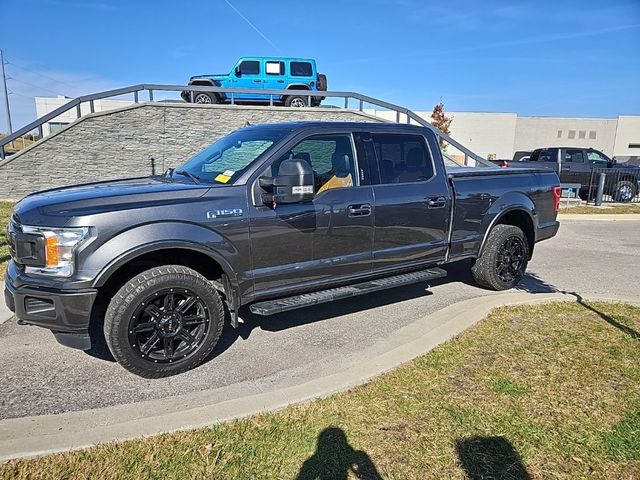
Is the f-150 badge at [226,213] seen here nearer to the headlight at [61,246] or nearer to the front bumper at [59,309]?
the headlight at [61,246]

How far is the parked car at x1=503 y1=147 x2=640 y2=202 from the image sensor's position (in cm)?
1675

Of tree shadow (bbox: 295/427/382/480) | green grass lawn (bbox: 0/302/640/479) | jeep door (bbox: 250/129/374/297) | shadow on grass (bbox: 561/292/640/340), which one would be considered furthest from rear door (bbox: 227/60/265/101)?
tree shadow (bbox: 295/427/382/480)

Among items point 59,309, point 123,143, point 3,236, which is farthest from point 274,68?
point 59,309

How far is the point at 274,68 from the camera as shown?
57.2ft

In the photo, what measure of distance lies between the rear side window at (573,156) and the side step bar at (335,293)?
14.9 m

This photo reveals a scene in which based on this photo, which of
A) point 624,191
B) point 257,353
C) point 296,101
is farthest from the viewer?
point 296,101

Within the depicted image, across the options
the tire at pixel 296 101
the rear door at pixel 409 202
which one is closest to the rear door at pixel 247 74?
the tire at pixel 296 101

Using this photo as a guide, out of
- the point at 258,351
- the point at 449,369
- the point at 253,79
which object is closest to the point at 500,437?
the point at 449,369

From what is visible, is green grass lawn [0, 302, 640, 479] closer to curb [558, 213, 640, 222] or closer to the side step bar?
the side step bar

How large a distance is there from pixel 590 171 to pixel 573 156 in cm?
86

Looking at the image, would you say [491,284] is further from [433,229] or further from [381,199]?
[381,199]

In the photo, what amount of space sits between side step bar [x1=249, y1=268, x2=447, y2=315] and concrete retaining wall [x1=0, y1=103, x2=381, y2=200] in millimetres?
12482

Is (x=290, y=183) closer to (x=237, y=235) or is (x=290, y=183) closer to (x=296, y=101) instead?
(x=237, y=235)

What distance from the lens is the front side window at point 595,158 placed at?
1714 centimetres
